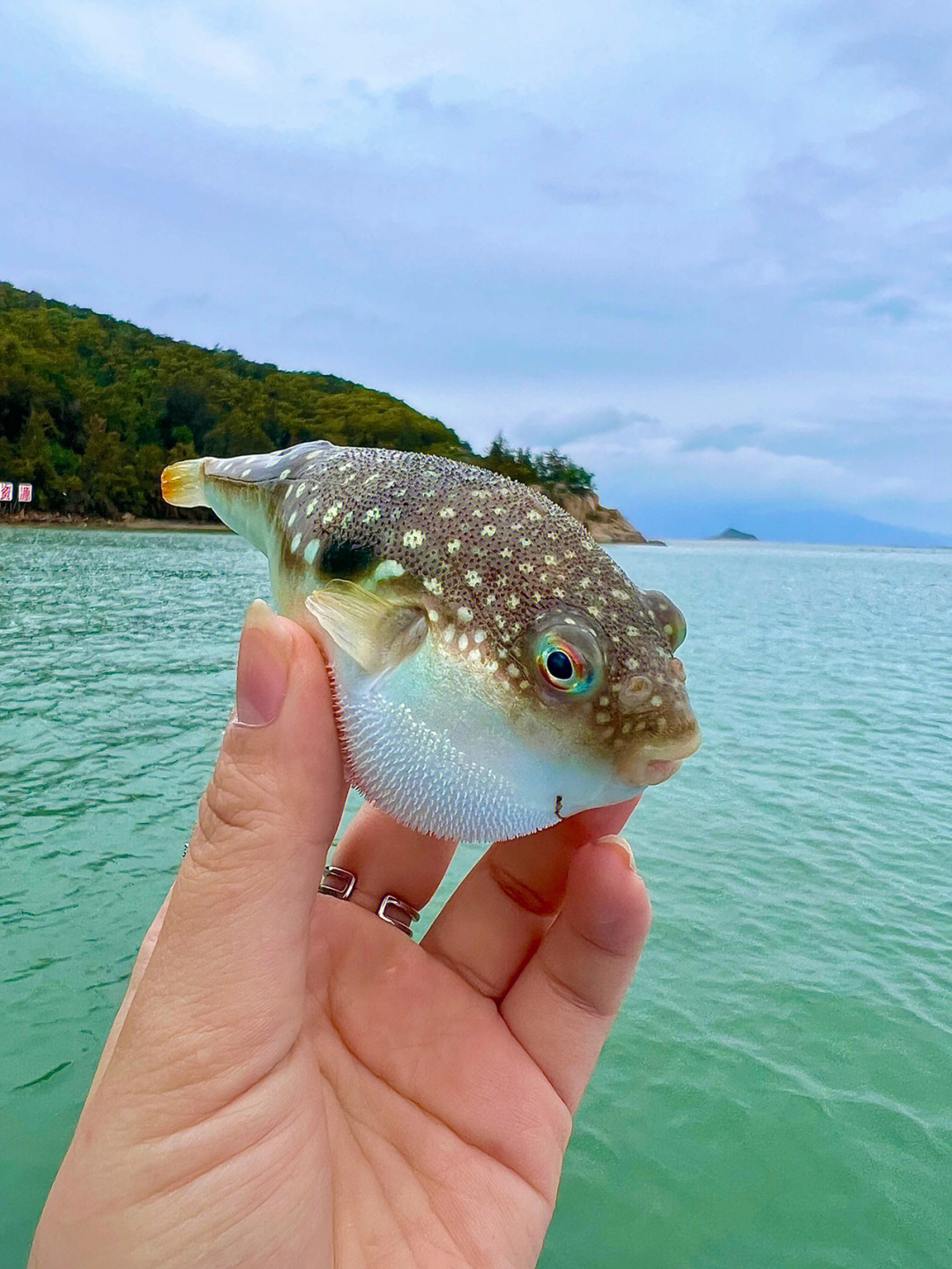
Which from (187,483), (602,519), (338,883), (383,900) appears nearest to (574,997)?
(383,900)

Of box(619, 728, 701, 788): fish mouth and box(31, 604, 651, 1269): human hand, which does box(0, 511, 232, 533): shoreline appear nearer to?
box(31, 604, 651, 1269): human hand

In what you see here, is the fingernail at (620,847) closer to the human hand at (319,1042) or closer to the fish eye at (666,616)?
the human hand at (319,1042)

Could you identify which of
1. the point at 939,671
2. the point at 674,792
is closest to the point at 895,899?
the point at 674,792

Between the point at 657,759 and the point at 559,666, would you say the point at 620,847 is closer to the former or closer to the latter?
the point at 657,759

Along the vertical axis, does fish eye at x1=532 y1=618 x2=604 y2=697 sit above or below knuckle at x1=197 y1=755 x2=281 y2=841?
above

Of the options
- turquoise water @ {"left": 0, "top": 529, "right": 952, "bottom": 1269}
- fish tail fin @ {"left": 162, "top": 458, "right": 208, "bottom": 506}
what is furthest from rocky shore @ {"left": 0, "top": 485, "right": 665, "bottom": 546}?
fish tail fin @ {"left": 162, "top": 458, "right": 208, "bottom": 506}
